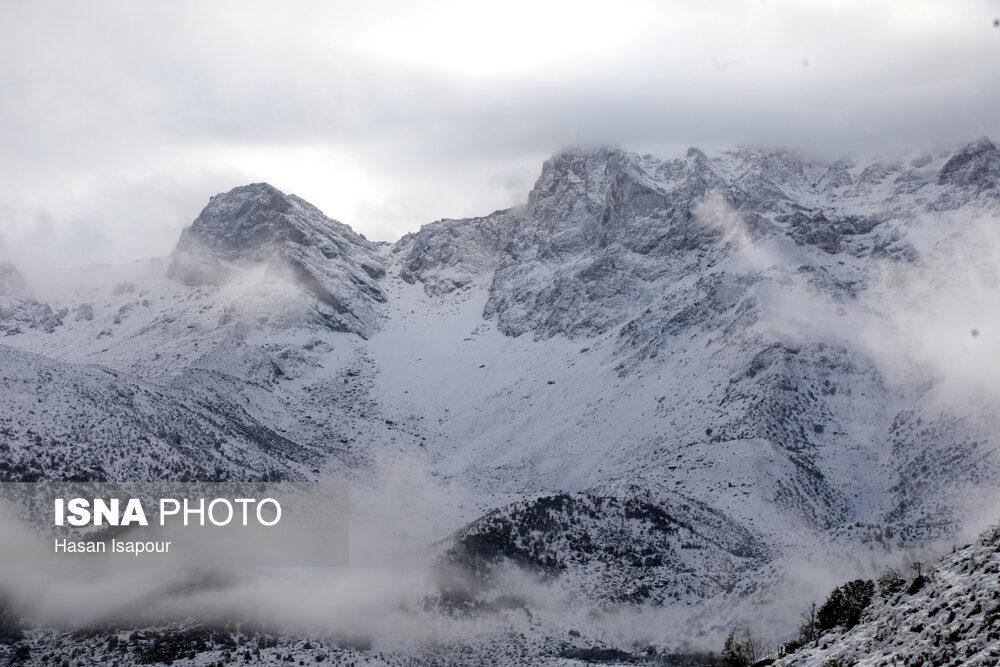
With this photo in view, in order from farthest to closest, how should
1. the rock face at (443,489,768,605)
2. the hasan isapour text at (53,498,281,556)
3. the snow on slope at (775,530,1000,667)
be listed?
the rock face at (443,489,768,605) → the hasan isapour text at (53,498,281,556) → the snow on slope at (775,530,1000,667)

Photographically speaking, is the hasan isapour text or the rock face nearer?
the hasan isapour text

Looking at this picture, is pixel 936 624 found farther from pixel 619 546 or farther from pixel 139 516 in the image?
pixel 139 516

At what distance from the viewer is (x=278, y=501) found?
463 ft

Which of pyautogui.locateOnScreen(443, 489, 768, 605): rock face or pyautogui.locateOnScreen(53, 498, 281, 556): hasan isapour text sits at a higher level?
pyautogui.locateOnScreen(53, 498, 281, 556): hasan isapour text

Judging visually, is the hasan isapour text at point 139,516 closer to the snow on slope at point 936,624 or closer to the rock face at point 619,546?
the rock face at point 619,546

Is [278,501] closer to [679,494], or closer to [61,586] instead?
[61,586]

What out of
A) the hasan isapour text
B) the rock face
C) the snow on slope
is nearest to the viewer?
the snow on slope

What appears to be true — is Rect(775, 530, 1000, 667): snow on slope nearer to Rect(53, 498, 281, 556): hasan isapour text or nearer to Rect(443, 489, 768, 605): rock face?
Rect(443, 489, 768, 605): rock face

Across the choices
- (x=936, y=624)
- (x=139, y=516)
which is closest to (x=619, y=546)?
(x=139, y=516)

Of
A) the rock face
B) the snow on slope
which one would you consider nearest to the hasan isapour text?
the rock face

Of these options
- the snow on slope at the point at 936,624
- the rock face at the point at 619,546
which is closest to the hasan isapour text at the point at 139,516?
the rock face at the point at 619,546

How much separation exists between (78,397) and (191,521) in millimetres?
24776

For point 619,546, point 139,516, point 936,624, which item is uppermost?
point 139,516

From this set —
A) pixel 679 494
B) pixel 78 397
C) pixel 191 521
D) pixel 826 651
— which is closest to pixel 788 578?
pixel 679 494
